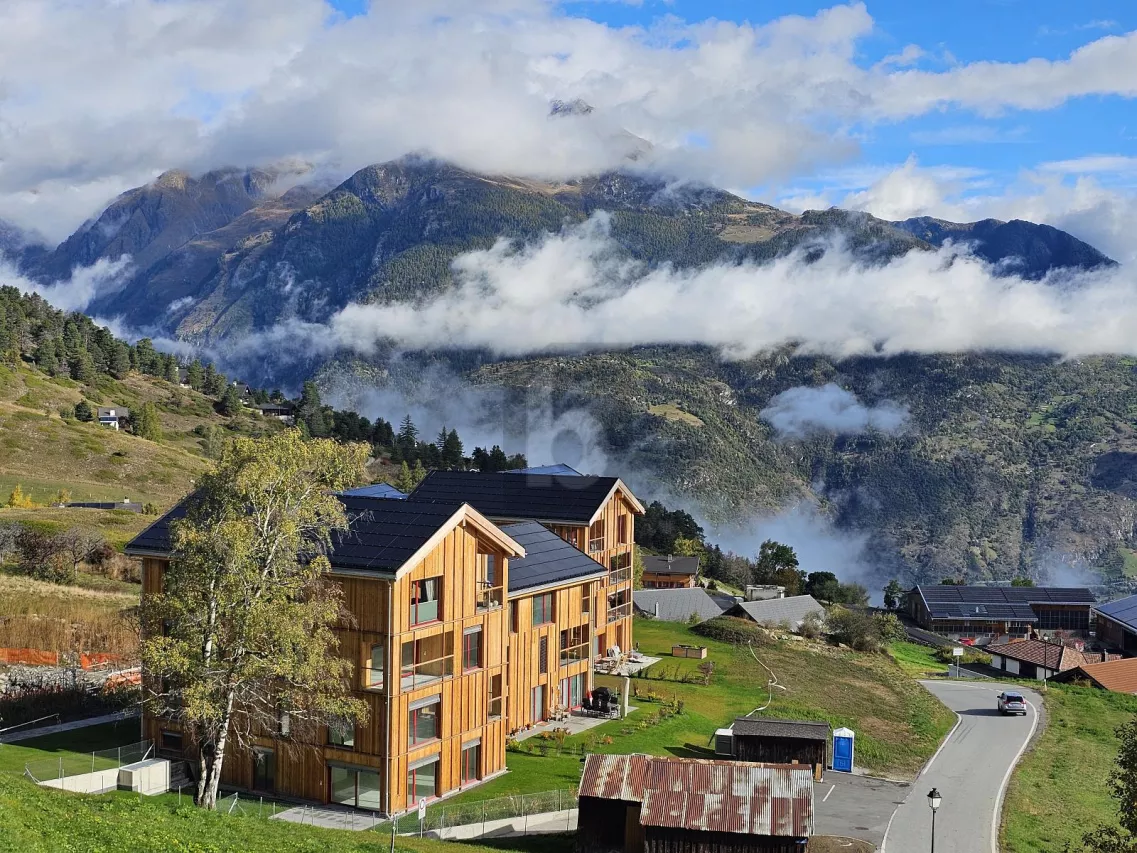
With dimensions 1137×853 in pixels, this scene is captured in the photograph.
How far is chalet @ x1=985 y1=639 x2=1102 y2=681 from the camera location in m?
80.0

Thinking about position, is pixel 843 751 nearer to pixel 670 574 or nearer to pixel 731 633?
pixel 731 633

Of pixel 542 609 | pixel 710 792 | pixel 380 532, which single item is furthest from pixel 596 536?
pixel 710 792

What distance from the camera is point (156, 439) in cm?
13662

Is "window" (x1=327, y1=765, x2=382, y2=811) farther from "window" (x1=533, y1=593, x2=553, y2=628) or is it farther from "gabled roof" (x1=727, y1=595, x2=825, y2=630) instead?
"gabled roof" (x1=727, y1=595, x2=825, y2=630)

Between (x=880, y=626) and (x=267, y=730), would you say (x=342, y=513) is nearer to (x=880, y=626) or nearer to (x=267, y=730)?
(x=267, y=730)

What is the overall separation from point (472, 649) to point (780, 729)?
13.3 meters

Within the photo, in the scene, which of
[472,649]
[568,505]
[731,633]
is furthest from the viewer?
[731,633]

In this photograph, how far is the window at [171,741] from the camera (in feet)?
114

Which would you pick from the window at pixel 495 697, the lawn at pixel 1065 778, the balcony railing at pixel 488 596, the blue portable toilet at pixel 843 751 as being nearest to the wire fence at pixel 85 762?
the window at pixel 495 697

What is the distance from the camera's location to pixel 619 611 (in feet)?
186

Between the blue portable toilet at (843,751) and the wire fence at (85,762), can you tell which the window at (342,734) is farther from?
the blue portable toilet at (843,751)

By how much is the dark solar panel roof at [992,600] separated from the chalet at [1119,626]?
1623 cm

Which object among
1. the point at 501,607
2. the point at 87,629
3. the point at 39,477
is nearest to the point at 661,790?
the point at 501,607

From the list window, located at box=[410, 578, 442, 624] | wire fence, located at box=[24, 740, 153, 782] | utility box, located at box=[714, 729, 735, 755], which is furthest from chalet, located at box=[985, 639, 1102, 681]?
wire fence, located at box=[24, 740, 153, 782]
